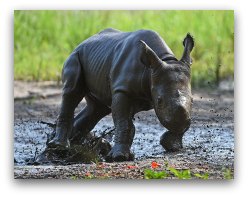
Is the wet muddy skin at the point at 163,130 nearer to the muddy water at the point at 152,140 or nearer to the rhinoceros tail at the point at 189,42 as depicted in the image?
the muddy water at the point at 152,140

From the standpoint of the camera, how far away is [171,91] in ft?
29.6

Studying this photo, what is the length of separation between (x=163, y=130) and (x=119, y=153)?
3.27 ft

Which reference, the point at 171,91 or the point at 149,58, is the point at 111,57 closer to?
the point at 149,58

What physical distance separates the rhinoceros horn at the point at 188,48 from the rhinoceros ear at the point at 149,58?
0.17 m

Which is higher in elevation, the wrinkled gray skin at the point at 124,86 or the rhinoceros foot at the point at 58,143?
the wrinkled gray skin at the point at 124,86

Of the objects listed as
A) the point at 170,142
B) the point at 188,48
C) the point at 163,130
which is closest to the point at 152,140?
the point at 163,130

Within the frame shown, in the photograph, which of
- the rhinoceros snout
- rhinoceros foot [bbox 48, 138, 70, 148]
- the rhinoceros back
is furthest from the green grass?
the rhinoceros snout

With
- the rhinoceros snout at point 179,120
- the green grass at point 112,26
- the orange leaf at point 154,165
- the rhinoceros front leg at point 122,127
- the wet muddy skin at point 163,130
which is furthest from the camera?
the green grass at point 112,26

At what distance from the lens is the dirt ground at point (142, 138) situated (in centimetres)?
913

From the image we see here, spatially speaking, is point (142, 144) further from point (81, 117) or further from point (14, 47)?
point (14, 47)

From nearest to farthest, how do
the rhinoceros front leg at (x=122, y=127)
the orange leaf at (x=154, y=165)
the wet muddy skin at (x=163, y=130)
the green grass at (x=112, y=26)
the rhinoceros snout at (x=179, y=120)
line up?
the rhinoceros snout at (x=179, y=120)
the orange leaf at (x=154, y=165)
the rhinoceros front leg at (x=122, y=127)
the wet muddy skin at (x=163, y=130)
the green grass at (x=112, y=26)

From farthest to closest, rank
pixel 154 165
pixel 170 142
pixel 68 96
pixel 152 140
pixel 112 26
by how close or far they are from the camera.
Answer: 1. pixel 112 26
2. pixel 152 140
3. pixel 68 96
4. pixel 170 142
5. pixel 154 165

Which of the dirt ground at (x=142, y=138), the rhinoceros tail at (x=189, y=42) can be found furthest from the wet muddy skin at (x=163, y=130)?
the rhinoceros tail at (x=189, y=42)
